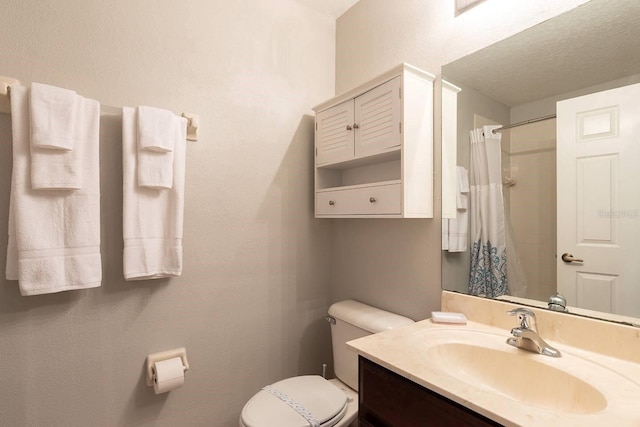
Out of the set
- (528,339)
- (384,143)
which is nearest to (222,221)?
(384,143)

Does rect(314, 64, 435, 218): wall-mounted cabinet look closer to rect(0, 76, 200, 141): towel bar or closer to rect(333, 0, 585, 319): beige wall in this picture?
rect(333, 0, 585, 319): beige wall

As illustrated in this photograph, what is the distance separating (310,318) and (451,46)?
1.57 metres

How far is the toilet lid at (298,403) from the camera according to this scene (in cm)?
115

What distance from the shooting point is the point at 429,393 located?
30.2 inches

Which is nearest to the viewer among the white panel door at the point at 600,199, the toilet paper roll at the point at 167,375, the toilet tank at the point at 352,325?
the white panel door at the point at 600,199

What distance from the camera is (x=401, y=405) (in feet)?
2.73

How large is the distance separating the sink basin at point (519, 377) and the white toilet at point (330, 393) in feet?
1.24

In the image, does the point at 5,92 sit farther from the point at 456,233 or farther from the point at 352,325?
the point at 456,233

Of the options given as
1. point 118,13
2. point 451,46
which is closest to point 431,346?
point 451,46

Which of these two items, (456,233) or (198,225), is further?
(198,225)

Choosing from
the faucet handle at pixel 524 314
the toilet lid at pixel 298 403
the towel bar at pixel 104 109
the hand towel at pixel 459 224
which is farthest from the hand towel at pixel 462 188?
the towel bar at pixel 104 109

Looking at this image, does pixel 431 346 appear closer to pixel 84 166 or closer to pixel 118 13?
pixel 84 166

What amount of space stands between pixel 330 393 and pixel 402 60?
1593 mm

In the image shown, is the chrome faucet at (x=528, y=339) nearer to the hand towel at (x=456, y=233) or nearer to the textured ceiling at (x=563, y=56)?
the hand towel at (x=456, y=233)
